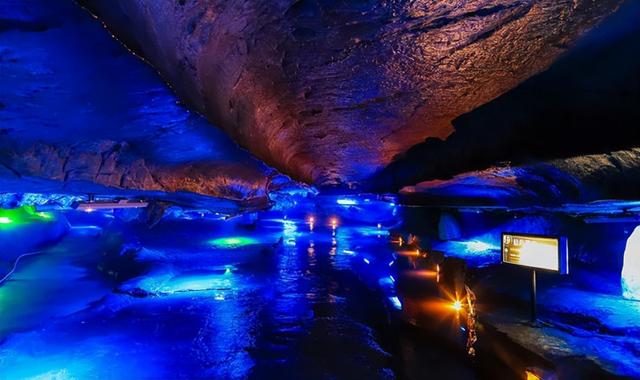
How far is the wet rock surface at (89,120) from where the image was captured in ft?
5.84

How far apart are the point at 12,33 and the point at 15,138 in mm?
2102

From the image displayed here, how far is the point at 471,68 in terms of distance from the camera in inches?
144

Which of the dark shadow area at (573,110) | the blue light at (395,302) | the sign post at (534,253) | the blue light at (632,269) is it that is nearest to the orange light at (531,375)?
the sign post at (534,253)

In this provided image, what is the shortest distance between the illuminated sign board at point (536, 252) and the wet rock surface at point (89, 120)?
17.0ft

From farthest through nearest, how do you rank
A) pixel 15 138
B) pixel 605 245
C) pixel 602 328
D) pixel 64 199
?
pixel 605 245 < pixel 64 199 < pixel 602 328 < pixel 15 138

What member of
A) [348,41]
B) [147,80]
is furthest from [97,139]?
[348,41]

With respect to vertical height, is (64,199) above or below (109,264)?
above

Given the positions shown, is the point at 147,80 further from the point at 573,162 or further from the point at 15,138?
the point at 573,162

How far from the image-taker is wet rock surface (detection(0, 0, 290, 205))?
5.84 ft

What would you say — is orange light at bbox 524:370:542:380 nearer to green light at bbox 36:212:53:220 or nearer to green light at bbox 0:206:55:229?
green light at bbox 0:206:55:229

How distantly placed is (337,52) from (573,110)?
3773 millimetres

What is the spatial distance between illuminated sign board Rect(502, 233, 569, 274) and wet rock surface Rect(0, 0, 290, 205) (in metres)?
5.19

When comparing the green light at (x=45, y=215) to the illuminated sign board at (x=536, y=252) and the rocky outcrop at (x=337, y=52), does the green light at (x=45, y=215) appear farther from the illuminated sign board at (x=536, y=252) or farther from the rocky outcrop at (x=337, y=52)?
the illuminated sign board at (x=536, y=252)

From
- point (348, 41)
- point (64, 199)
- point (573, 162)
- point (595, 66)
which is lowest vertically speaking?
point (64, 199)
